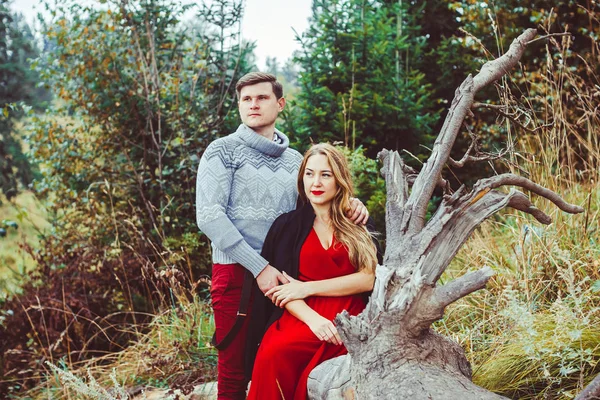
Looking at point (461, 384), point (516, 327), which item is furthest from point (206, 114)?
point (461, 384)

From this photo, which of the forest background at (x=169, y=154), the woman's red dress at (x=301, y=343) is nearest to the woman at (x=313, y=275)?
the woman's red dress at (x=301, y=343)

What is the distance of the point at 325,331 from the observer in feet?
8.47

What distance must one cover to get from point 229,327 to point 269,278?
44cm

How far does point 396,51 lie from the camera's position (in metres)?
6.36

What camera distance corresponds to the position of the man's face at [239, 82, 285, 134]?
3064 mm

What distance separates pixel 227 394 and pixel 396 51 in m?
4.41

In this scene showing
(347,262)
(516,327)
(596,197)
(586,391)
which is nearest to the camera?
(586,391)

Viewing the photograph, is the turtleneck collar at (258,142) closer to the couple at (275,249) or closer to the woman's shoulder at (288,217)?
the couple at (275,249)

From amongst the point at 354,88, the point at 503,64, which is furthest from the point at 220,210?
the point at 354,88

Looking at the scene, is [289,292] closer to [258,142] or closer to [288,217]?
[288,217]

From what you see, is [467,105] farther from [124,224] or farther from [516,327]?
[124,224]

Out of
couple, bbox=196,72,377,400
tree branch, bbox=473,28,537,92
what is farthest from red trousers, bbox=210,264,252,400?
tree branch, bbox=473,28,537,92

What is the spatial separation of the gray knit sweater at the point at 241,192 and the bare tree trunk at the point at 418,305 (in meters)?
0.66

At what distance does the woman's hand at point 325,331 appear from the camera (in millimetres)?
2578
